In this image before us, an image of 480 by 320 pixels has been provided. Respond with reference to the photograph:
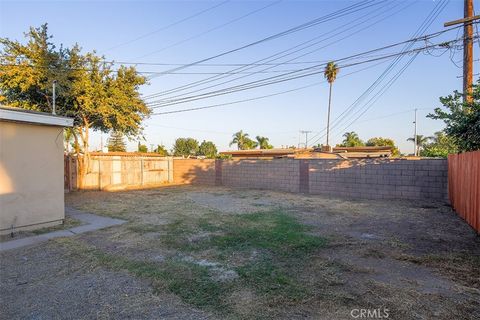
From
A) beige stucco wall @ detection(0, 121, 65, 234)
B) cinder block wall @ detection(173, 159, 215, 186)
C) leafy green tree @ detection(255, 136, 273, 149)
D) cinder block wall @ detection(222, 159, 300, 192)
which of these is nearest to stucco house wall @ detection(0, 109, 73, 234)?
beige stucco wall @ detection(0, 121, 65, 234)

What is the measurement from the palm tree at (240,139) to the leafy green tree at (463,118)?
140ft

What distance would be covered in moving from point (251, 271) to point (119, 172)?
1424 cm

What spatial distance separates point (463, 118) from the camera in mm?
7008

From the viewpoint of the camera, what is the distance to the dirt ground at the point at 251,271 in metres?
3.13

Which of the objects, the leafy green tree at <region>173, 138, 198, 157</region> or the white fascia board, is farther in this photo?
the leafy green tree at <region>173, 138, 198, 157</region>

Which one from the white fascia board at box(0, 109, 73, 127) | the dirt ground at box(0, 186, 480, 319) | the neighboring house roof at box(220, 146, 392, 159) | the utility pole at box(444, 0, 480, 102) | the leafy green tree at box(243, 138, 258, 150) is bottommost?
the dirt ground at box(0, 186, 480, 319)

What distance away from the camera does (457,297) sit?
10.9 ft

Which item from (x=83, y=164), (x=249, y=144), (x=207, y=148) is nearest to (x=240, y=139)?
(x=249, y=144)

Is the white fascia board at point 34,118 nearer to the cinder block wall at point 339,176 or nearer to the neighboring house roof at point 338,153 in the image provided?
the cinder block wall at point 339,176

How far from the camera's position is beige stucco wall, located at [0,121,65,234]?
6.29 metres

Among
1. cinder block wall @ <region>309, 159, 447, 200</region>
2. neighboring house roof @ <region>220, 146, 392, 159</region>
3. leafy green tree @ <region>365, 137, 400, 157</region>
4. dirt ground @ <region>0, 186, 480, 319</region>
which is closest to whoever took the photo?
dirt ground @ <region>0, 186, 480, 319</region>

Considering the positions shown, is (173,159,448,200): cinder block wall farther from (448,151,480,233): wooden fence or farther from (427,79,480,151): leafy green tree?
(427,79,480,151): leafy green tree

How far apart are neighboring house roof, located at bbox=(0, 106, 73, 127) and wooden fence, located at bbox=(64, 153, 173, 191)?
8.65 m

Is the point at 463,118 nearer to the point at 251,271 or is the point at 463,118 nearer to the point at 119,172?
the point at 251,271
